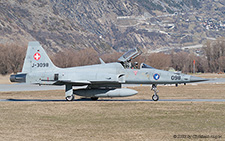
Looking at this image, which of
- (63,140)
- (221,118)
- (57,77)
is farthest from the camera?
(57,77)

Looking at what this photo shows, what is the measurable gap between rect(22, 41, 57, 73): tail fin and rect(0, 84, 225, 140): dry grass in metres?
4.20

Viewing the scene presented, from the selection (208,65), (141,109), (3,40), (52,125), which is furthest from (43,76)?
(3,40)

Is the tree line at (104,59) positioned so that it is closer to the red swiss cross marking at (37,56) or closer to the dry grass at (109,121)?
the red swiss cross marking at (37,56)

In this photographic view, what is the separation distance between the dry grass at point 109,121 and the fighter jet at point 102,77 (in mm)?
2402

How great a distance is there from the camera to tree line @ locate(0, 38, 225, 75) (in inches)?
4077

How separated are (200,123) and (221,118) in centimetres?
192

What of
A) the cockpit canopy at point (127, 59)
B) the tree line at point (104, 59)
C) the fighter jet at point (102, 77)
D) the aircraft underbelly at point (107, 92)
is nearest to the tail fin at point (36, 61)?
the fighter jet at point (102, 77)

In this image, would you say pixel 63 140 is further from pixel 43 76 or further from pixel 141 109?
pixel 43 76

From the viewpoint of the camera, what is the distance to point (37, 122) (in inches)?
679

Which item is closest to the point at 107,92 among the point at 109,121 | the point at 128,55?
the point at 128,55

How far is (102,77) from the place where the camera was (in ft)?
84.2

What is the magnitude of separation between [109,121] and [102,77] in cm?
844

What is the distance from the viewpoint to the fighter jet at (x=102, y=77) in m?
25.8

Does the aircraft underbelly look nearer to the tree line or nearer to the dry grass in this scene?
the dry grass
